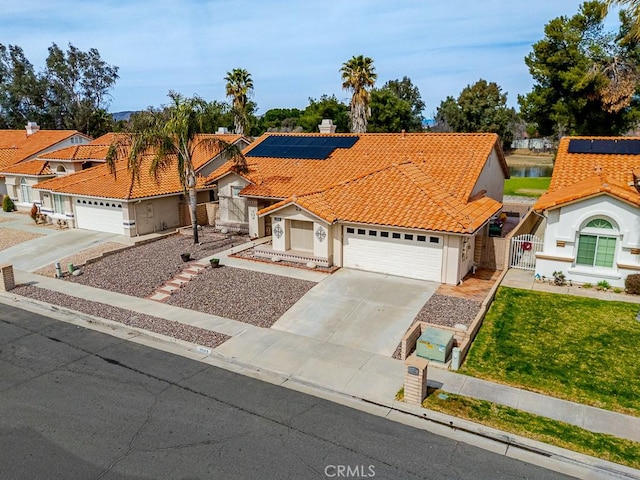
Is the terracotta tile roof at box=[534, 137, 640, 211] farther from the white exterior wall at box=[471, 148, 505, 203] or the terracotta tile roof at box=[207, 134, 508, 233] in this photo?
the white exterior wall at box=[471, 148, 505, 203]

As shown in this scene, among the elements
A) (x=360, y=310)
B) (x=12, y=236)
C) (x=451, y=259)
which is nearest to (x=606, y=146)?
(x=451, y=259)

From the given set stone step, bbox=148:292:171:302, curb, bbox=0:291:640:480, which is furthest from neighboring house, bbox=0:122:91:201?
curb, bbox=0:291:640:480

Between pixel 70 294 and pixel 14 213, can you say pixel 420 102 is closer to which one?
pixel 14 213

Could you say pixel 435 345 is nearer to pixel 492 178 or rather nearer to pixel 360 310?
pixel 360 310

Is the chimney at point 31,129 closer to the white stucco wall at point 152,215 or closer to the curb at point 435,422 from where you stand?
the white stucco wall at point 152,215

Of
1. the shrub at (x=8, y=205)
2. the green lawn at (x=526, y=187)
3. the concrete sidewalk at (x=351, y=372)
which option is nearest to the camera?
the concrete sidewalk at (x=351, y=372)

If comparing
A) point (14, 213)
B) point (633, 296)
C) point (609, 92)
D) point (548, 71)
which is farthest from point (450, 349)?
point (548, 71)

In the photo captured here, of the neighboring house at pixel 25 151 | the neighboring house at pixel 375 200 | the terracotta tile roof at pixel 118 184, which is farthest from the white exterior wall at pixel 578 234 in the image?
the neighboring house at pixel 25 151
